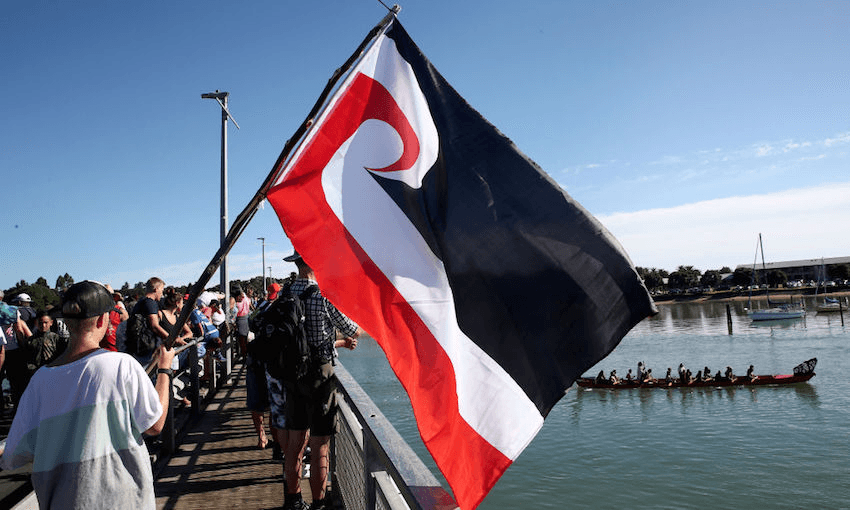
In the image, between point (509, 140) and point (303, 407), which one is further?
point (303, 407)

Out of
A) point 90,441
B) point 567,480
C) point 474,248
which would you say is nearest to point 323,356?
point 474,248

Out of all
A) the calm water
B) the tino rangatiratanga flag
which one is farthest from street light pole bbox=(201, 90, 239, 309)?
the calm water

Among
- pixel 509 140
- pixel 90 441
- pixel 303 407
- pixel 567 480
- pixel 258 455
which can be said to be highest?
pixel 509 140

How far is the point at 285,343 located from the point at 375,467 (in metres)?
1.43

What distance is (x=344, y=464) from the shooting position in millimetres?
4480

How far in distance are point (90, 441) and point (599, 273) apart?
7.29 feet

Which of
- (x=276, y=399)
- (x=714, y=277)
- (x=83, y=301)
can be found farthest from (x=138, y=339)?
(x=714, y=277)

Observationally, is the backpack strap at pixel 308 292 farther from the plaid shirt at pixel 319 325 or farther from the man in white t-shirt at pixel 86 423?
the man in white t-shirt at pixel 86 423

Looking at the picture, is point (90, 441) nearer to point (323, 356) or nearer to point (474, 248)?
point (474, 248)

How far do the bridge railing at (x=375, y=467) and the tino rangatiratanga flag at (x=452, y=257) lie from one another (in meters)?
0.22

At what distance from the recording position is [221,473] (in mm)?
5664

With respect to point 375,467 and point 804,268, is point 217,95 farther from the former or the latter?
point 804,268

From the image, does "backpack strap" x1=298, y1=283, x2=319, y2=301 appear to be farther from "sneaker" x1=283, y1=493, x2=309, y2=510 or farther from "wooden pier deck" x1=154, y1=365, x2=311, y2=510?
"wooden pier deck" x1=154, y1=365, x2=311, y2=510

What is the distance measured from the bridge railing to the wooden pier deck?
0.75 m
